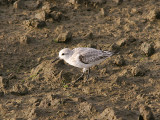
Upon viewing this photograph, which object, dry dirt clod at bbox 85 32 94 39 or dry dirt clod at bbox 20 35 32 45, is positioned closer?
dry dirt clod at bbox 20 35 32 45

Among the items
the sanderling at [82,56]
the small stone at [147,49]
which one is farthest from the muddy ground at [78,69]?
the sanderling at [82,56]

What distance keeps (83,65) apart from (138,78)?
1456mm

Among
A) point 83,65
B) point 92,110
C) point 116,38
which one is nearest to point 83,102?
point 92,110

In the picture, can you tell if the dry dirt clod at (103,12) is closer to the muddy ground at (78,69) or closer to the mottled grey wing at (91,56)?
the muddy ground at (78,69)

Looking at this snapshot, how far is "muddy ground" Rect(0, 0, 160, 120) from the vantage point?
7.16 metres

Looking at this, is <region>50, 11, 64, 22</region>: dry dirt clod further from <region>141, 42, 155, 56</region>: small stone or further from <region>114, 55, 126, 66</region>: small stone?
<region>141, 42, 155, 56</region>: small stone

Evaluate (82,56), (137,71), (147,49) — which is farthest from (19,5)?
(137,71)

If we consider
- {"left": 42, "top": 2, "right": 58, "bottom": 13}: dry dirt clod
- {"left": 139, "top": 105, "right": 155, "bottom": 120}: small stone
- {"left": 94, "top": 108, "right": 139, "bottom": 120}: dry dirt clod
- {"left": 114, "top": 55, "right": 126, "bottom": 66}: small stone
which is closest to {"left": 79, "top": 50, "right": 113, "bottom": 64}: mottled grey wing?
{"left": 114, "top": 55, "right": 126, "bottom": 66}: small stone

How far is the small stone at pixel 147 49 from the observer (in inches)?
367

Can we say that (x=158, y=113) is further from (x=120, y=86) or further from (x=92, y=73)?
(x=92, y=73)

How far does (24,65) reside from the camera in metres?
9.38

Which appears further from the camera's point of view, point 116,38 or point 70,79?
point 116,38

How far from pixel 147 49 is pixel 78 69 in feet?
6.68

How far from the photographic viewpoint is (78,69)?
920 cm
